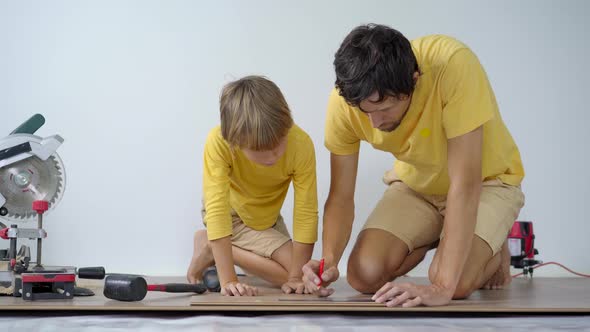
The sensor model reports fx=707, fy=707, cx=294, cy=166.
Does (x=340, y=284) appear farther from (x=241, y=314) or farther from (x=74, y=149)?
(x=74, y=149)

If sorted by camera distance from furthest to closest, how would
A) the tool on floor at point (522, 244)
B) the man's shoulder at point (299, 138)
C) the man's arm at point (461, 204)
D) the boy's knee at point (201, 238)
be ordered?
the tool on floor at point (522, 244), the boy's knee at point (201, 238), the man's shoulder at point (299, 138), the man's arm at point (461, 204)

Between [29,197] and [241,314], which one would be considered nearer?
[241,314]

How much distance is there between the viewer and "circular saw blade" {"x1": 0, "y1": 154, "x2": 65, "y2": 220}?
236cm

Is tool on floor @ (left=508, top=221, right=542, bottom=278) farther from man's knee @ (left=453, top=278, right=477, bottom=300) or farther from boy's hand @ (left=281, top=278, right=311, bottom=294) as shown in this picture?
boy's hand @ (left=281, top=278, right=311, bottom=294)

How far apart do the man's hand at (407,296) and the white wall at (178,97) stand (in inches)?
Result: 64.6

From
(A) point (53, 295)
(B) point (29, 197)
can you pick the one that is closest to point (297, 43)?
(B) point (29, 197)

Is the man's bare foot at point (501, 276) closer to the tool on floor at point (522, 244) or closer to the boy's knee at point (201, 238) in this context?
the tool on floor at point (522, 244)

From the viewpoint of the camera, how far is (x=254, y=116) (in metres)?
2.03

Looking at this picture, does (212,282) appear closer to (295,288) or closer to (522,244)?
(295,288)

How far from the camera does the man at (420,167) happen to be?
173 centimetres

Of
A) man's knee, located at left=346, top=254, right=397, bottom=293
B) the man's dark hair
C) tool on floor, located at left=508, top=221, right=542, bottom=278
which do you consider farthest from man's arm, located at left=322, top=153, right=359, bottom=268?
tool on floor, located at left=508, top=221, right=542, bottom=278

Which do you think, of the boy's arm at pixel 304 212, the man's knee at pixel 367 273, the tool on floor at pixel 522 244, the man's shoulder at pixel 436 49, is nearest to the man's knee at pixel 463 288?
the man's knee at pixel 367 273

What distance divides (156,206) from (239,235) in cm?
87

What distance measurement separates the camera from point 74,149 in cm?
340
